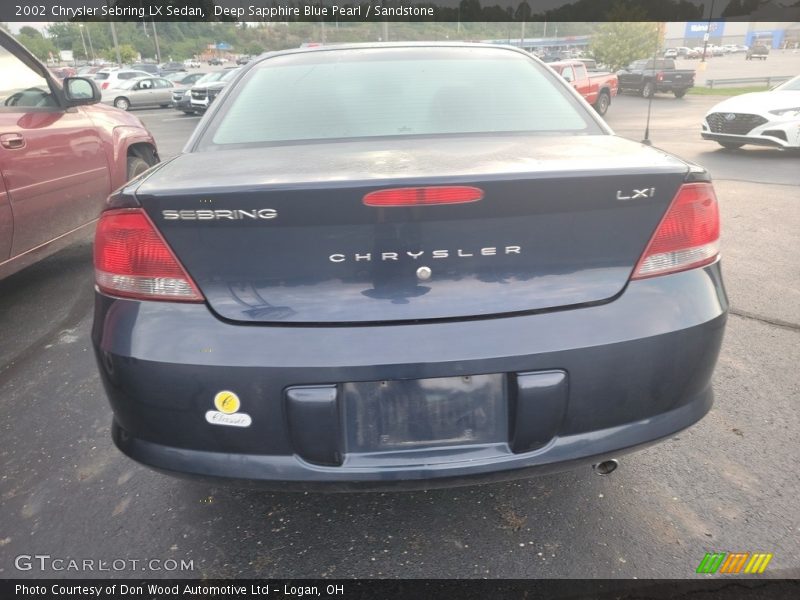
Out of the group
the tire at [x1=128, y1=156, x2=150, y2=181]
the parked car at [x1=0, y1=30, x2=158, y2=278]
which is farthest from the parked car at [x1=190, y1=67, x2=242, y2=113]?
the parked car at [x1=0, y1=30, x2=158, y2=278]

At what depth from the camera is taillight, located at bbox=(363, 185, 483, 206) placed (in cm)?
151

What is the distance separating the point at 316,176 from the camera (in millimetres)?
1585

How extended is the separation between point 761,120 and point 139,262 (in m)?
10.6

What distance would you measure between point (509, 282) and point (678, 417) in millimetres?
689

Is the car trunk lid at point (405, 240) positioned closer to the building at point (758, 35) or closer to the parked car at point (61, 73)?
the parked car at point (61, 73)

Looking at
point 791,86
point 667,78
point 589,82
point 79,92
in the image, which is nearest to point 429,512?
point 79,92

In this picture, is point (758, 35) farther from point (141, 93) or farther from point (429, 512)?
point (429, 512)

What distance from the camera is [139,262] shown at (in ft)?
5.29

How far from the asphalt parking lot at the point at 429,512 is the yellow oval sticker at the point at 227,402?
0.65 meters

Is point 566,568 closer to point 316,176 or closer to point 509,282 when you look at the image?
point 509,282

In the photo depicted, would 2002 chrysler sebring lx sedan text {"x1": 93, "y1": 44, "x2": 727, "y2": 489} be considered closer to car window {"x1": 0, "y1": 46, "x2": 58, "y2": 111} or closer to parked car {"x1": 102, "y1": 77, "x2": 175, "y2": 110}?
car window {"x1": 0, "y1": 46, "x2": 58, "y2": 111}

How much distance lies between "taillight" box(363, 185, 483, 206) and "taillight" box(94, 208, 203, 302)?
0.56m

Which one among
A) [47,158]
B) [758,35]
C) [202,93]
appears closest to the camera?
[47,158]

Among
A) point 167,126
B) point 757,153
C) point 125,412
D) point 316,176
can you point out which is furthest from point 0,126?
point 167,126
